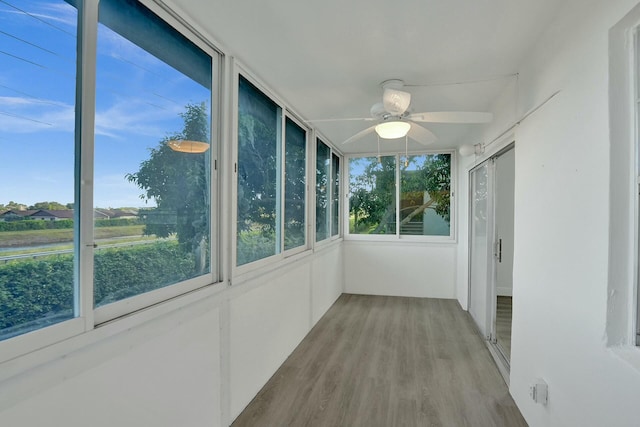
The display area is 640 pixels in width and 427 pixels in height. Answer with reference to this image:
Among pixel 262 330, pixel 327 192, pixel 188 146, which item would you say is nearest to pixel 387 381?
pixel 262 330

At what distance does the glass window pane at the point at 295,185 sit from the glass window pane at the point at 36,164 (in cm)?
203

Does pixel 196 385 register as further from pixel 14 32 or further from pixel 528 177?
pixel 528 177

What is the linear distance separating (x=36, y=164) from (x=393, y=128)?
2.17 m

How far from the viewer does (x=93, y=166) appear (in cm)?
120

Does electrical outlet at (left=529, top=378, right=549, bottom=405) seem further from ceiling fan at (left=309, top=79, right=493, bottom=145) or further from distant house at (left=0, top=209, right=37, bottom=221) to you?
distant house at (left=0, top=209, right=37, bottom=221)

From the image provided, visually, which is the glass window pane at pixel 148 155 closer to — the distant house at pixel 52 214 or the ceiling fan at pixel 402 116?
the distant house at pixel 52 214

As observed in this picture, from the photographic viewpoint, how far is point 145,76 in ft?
4.89

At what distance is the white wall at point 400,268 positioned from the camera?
512 cm

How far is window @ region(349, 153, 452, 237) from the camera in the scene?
17.0 ft

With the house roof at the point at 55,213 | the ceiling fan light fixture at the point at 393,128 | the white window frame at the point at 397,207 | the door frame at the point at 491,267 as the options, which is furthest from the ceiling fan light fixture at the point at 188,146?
the white window frame at the point at 397,207

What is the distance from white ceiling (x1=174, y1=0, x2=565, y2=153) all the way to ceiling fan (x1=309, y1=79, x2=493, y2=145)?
0.23 m

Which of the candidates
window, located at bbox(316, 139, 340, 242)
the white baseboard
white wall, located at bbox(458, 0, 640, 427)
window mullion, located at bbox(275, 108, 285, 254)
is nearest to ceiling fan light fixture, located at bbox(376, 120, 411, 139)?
white wall, located at bbox(458, 0, 640, 427)

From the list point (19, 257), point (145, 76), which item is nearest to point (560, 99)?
point (145, 76)

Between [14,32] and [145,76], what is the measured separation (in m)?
0.52
